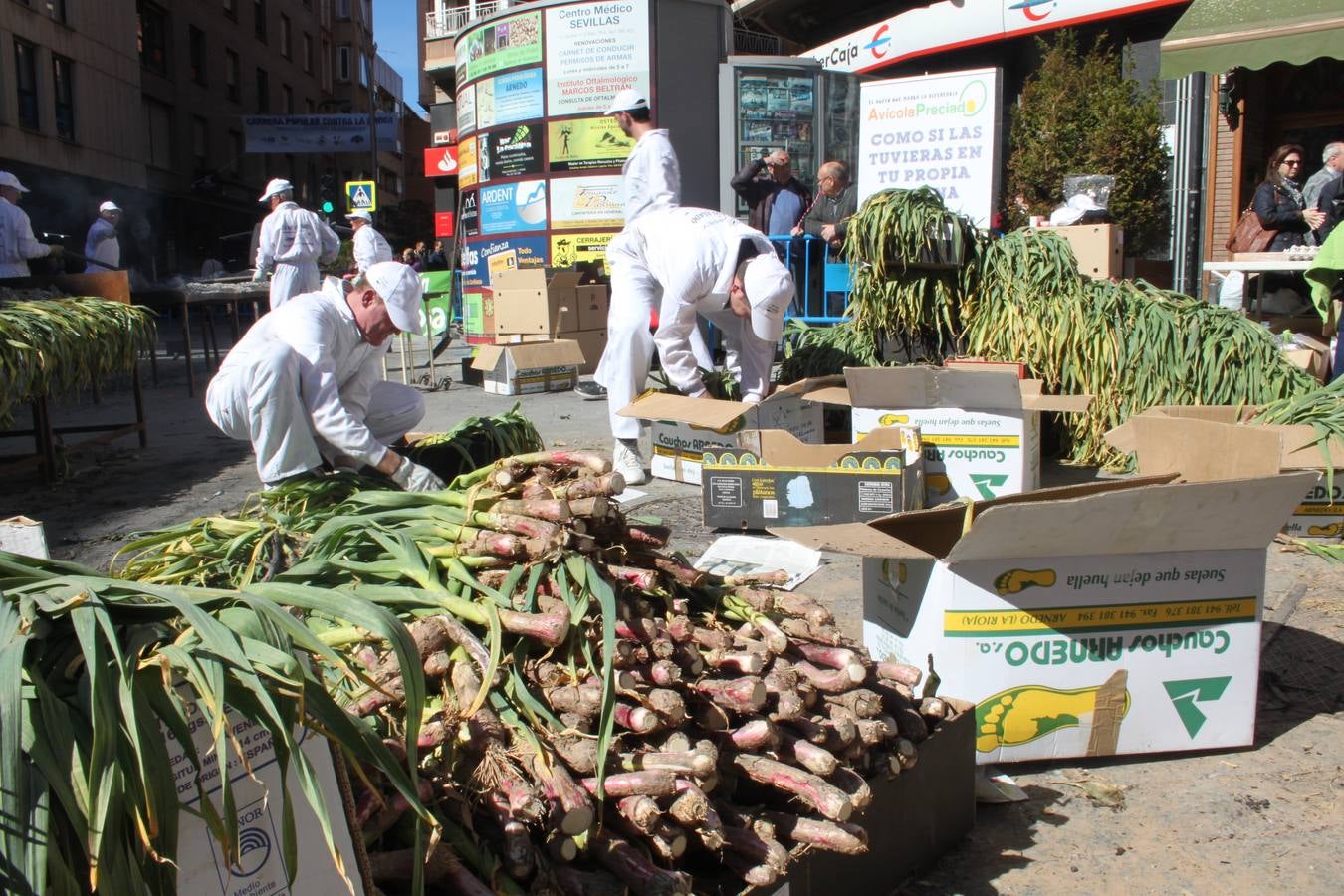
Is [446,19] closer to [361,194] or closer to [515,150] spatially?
[361,194]

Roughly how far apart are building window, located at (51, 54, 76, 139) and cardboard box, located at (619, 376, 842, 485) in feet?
81.1

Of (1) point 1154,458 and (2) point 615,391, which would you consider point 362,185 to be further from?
(1) point 1154,458

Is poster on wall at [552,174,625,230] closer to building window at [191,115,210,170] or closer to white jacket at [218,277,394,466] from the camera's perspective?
white jacket at [218,277,394,466]

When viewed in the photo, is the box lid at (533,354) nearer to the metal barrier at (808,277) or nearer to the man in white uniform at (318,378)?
the metal barrier at (808,277)

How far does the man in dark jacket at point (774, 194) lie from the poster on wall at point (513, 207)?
175 inches

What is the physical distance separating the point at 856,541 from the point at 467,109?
1349cm

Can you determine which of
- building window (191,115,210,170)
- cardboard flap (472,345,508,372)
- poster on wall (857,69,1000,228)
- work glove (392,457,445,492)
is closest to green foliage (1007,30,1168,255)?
poster on wall (857,69,1000,228)

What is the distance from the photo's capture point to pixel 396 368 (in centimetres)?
1276

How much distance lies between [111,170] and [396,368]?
19.1 meters

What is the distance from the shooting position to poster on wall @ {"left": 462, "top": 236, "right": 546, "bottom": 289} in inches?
548

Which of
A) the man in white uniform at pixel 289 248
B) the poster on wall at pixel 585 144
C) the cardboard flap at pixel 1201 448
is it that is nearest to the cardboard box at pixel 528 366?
the man in white uniform at pixel 289 248

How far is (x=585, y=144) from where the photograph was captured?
13352mm

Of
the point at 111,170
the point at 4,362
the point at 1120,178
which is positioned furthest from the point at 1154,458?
the point at 111,170

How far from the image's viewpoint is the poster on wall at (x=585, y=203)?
531 inches
